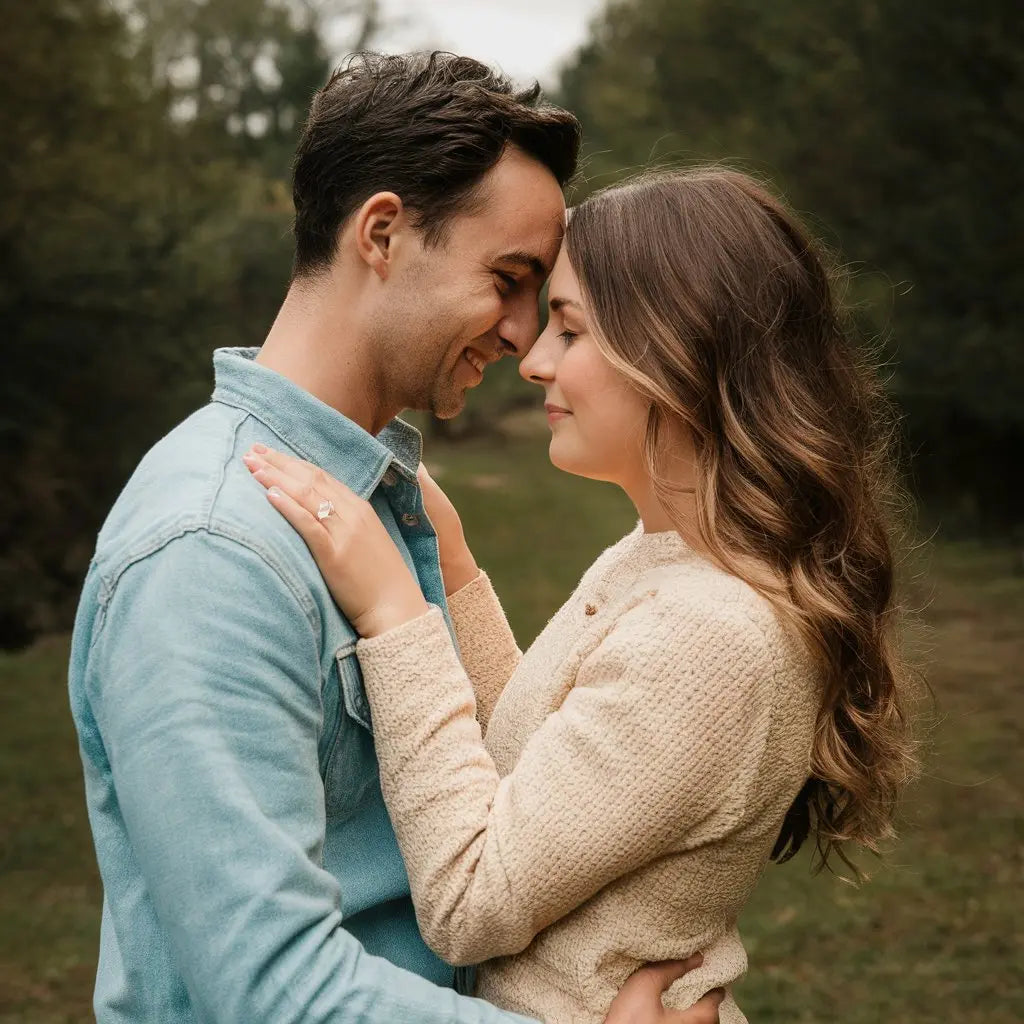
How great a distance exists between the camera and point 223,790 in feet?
6.04

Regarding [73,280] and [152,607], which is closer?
[152,607]

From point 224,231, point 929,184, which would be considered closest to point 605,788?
point 929,184

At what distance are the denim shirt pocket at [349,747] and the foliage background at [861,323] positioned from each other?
1.42m

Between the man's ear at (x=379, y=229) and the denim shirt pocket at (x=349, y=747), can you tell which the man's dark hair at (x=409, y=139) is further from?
the denim shirt pocket at (x=349, y=747)

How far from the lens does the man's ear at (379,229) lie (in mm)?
2447

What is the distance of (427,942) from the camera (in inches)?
87.7

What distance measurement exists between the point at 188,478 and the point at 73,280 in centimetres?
1059

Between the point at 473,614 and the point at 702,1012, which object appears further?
the point at 473,614

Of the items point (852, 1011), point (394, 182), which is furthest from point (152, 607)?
point (852, 1011)

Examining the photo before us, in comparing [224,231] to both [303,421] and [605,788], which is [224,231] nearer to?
[303,421]

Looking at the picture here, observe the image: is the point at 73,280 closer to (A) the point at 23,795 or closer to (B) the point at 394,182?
(A) the point at 23,795

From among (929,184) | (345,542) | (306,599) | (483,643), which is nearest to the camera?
(306,599)

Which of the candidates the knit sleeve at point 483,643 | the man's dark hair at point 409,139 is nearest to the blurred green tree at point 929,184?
the knit sleeve at point 483,643

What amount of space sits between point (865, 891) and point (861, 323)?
9.76m
